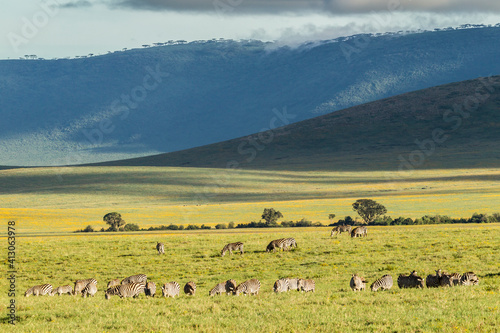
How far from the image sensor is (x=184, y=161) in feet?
568

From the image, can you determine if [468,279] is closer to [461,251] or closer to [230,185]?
[461,251]

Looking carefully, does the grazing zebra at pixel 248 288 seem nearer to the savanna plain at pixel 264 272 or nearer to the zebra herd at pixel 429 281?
the savanna plain at pixel 264 272

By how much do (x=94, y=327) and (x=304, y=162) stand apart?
139550mm

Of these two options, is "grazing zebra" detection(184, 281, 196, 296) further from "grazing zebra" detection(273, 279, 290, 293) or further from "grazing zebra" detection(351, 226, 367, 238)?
"grazing zebra" detection(351, 226, 367, 238)

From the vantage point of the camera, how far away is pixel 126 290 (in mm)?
20453

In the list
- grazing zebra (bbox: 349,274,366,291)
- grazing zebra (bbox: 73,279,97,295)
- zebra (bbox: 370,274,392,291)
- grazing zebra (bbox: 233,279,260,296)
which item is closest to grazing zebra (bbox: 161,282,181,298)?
grazing zebra (bbox: 233,279,260,296)

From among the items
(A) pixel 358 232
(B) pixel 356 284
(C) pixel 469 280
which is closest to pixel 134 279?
Result: (B) pixel 356 284

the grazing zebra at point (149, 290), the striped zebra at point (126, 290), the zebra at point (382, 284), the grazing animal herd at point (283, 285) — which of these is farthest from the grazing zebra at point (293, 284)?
the striped zebra at point (126, 290)

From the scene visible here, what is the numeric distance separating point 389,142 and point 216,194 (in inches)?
3061

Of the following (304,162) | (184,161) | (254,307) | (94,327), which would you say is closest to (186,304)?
(254,307)

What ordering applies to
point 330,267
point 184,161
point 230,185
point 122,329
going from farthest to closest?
point 184,161, point 230,185, point 330,267, point 122,329

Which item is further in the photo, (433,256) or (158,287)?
(433,256)

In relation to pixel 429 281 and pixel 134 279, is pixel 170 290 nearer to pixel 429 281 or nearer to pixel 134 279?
pixel 134 279

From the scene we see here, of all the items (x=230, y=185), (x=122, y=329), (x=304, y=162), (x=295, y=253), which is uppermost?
(x=304, y=162)
